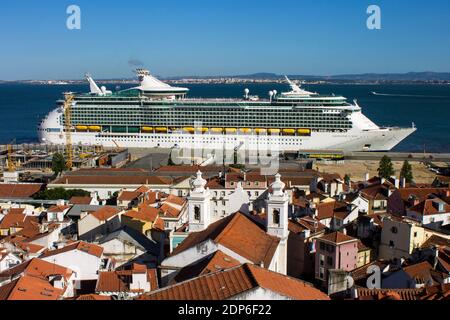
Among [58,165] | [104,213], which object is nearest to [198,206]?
[104,213]

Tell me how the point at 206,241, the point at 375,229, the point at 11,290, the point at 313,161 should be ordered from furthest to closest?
1. the point at 313,161
2. the point at 375,229
3. the point at 206,241
4. the point at 11,290

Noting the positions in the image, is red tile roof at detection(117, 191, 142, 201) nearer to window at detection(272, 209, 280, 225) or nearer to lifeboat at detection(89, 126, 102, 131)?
window at detection(272, 209, 280, 225)

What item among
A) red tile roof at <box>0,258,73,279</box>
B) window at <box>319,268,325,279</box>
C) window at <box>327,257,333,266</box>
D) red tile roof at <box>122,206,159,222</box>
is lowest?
window at <box>319,268,325,279</box>

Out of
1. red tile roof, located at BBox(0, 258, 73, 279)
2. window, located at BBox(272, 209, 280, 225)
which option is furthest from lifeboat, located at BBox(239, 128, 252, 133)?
red tile roof, located at BBox(0, 258, 73, 279)

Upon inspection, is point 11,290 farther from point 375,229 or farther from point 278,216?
point 375,229

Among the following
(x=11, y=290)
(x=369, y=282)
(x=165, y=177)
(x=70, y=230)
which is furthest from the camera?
A: (x=165, y=177)
